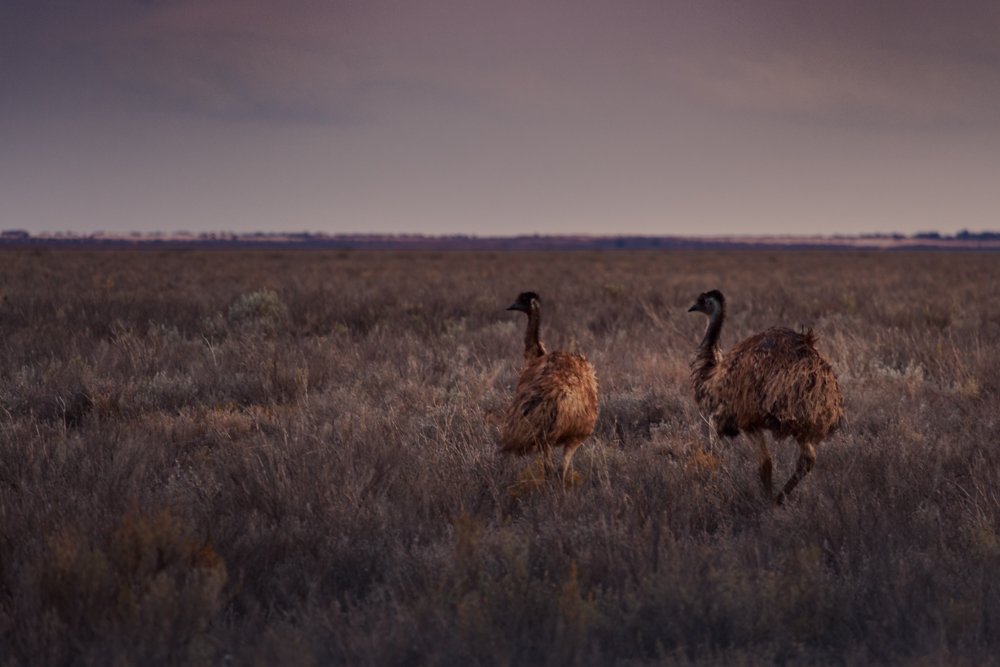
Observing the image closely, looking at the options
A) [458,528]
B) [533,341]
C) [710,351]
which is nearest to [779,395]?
[710,351]

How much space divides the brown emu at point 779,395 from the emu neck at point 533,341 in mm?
1527

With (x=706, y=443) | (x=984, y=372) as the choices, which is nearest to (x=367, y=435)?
(x=706, y=443)

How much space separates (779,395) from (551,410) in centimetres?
142

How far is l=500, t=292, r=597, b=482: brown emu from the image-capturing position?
18.2 ft

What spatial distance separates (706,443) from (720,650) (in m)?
3.73

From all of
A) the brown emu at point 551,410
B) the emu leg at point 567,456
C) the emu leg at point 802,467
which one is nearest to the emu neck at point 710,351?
the brown emu at point 551,410

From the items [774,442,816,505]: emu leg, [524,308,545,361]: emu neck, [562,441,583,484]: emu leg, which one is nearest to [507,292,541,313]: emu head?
[524,308,545,361]: emu neck

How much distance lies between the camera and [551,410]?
18.1 feet

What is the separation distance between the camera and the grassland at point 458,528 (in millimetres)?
3543

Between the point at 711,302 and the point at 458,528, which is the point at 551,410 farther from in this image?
the point at 711,302

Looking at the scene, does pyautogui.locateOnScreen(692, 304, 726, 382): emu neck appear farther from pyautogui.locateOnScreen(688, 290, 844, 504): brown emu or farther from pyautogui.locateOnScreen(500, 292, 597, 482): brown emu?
pyautogui.locateOnScreen(500, 292, 597, 482): brown emu

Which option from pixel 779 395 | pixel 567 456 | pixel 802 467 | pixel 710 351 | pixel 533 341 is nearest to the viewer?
pixel 779 395

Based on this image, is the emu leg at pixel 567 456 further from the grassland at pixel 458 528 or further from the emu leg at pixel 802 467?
the emu leg at pixel 802 467

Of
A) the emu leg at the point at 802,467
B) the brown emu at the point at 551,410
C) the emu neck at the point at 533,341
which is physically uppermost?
the emu neck at the point at 533,341
